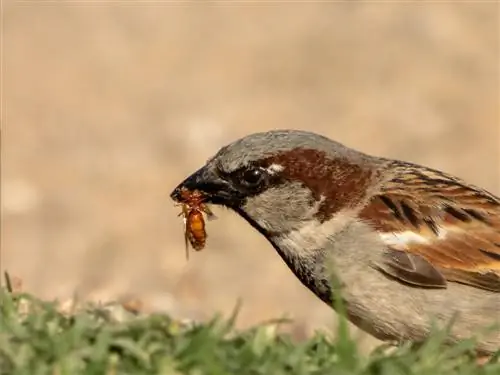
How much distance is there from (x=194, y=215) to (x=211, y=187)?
8.0 inches

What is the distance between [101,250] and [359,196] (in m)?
5.39

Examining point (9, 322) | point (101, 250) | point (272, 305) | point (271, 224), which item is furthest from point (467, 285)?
point (101, 250)

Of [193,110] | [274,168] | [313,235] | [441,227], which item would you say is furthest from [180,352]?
[193,110]

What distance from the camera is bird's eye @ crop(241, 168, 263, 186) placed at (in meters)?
5.49

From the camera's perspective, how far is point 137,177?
11.5m

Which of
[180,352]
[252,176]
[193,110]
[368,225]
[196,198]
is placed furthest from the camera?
[193,110]

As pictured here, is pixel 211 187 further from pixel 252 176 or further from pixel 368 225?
pixel 368 225

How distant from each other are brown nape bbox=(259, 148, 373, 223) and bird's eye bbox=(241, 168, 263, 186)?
40 mm

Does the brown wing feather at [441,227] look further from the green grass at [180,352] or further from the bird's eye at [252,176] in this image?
the green grass at [180,352]

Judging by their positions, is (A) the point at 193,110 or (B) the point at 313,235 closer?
(B) the point at 313,235

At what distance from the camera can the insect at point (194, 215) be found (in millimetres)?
5602

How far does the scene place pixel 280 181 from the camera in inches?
218

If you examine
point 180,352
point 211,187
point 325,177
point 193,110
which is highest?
point 193,110

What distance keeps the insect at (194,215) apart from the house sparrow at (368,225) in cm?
5
